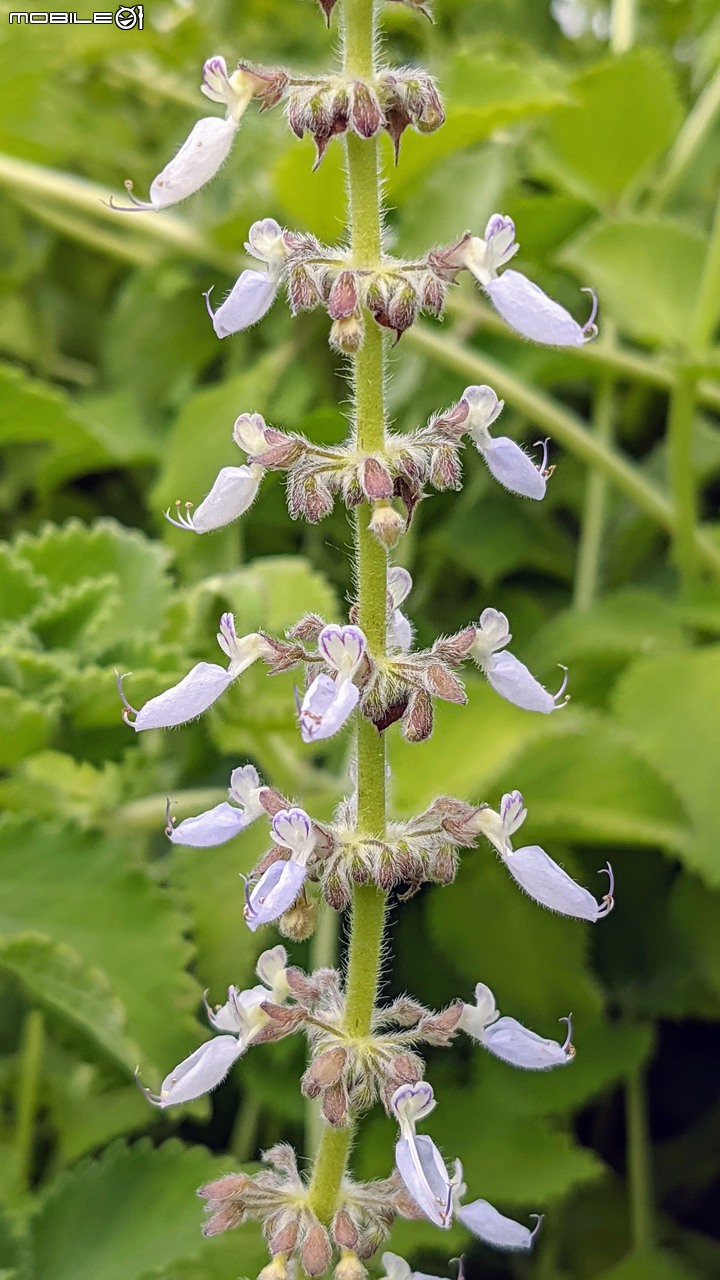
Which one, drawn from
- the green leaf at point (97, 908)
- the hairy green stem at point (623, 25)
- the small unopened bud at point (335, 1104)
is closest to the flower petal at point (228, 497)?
the small unopened bud at point (335, 1104)

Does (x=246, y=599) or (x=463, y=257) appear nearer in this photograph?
(x=463, y=257)

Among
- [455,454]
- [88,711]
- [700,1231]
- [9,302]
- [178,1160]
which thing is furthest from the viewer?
[9,302]

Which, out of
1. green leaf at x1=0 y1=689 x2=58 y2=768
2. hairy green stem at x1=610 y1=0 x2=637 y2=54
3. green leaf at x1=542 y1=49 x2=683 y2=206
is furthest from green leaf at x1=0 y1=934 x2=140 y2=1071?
hairy green stem at x1=610 y1=0 x2=637 y2=54

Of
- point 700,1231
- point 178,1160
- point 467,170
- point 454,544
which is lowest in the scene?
point 700,1231

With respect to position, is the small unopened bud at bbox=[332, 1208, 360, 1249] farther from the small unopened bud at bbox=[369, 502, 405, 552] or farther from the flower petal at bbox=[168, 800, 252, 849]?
the small unopened bud at bbox=[369, 502, 405, 552]

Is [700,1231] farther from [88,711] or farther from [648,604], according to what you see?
[88,711]

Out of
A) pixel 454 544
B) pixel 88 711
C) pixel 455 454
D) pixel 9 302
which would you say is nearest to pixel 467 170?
pixel 454 544

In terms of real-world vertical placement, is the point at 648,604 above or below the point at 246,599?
→ below

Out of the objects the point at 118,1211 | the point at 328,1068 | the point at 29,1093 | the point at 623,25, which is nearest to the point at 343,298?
the point at 328,1068
